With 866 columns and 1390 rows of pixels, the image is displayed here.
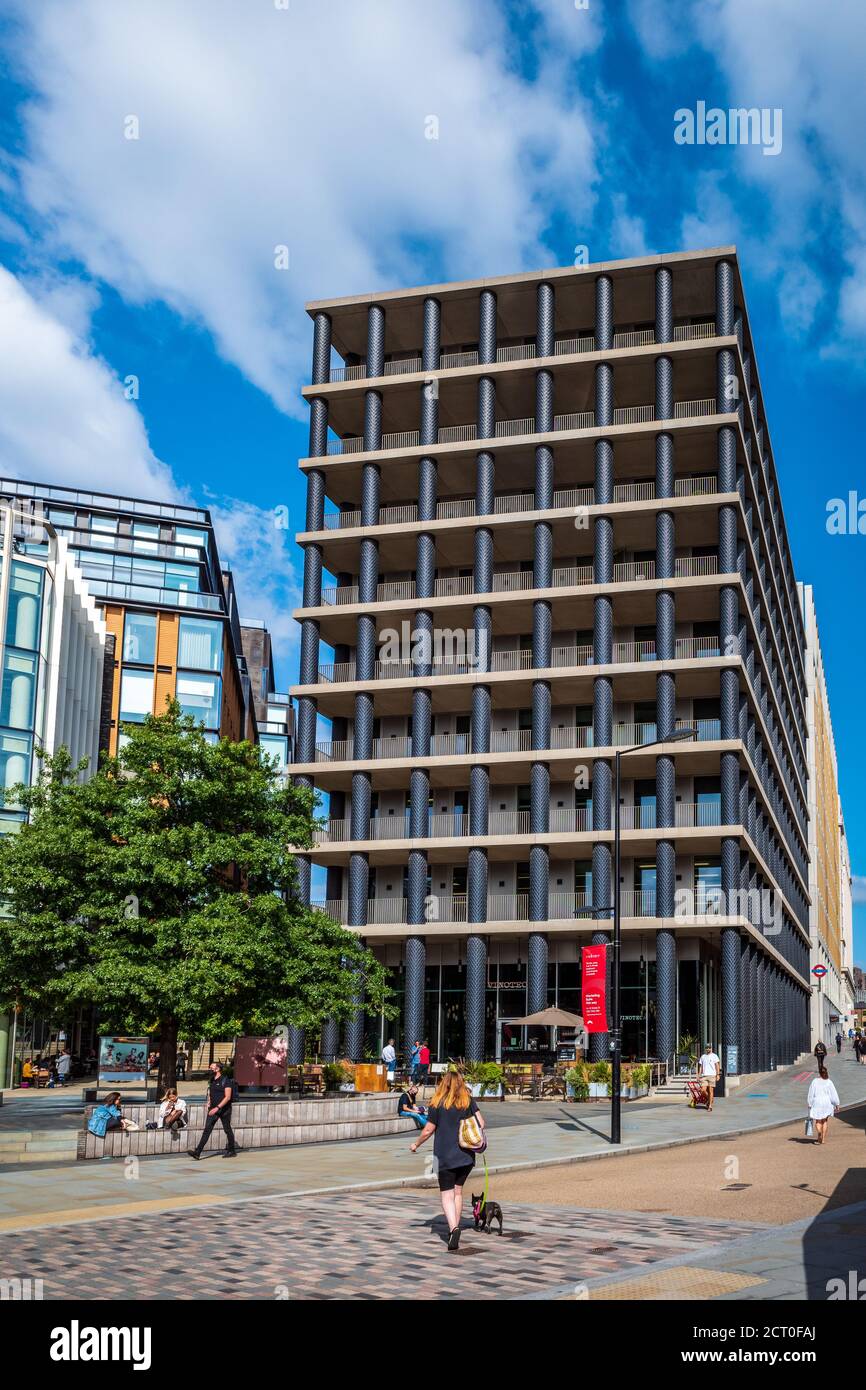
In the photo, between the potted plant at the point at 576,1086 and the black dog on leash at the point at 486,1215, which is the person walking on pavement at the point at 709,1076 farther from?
the black dog on leash at the point at 486,1215

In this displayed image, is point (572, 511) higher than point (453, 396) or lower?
lower

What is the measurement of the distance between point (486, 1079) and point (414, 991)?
10.9m

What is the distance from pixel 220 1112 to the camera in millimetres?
24234

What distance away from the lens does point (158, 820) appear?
3300 centimetres

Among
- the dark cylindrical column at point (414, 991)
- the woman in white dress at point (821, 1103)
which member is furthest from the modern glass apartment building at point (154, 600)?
the woman in white dress at point (821, 1103)

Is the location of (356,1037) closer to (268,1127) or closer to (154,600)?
(268,1127)

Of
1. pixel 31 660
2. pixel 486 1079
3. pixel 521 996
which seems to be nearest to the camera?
pixel 486 1079

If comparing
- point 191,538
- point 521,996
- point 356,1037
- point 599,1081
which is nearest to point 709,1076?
point 599,1081

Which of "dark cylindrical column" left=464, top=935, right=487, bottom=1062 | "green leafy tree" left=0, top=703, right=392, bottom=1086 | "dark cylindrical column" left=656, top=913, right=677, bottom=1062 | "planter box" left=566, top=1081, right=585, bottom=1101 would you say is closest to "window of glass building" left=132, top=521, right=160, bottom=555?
"dark cylindrical column" left=464, top=935, right=487, bottom=1062

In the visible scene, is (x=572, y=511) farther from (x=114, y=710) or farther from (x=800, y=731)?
(x=800, y=731)

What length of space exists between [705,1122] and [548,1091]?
9.04 meters

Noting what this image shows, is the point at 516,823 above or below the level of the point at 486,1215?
above

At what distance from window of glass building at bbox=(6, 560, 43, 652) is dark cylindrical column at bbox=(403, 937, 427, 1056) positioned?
18.5 metres
